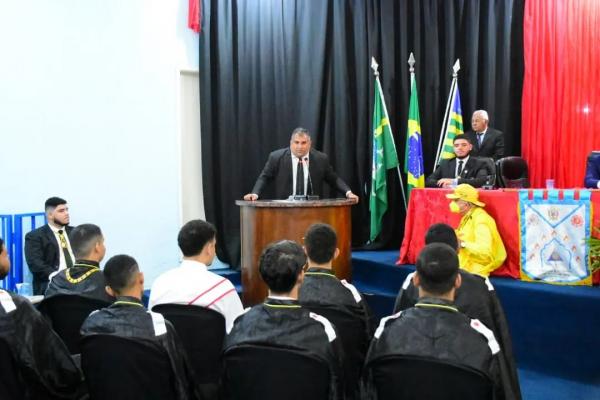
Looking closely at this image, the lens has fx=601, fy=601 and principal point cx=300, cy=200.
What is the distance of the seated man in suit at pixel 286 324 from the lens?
1.83 meters

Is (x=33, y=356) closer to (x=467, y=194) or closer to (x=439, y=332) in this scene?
(x=439, y=332)

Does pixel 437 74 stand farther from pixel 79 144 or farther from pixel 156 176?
pixel 79 144

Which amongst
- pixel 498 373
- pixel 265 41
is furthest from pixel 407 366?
pixel 265 41

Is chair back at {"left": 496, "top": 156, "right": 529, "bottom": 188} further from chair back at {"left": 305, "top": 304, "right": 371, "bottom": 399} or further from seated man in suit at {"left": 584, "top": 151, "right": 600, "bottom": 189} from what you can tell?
chair back at {"left": 305, "top": 304, "right": 371, "bottom": 399}

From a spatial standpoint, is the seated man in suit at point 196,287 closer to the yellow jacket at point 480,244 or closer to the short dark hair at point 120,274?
the short dark hair at point 120,274

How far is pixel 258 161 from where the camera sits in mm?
6082

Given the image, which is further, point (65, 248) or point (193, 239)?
point (65, 248)

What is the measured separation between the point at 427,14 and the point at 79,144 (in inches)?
157

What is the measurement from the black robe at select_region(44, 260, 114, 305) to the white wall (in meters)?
2.67

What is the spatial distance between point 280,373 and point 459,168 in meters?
3.99

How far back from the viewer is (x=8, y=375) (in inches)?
81.0

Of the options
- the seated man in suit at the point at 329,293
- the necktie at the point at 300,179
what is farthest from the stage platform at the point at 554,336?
the necktie at the point at 300,179

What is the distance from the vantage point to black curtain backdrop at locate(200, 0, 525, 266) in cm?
595

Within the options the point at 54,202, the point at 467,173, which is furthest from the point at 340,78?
the point at 54,202
